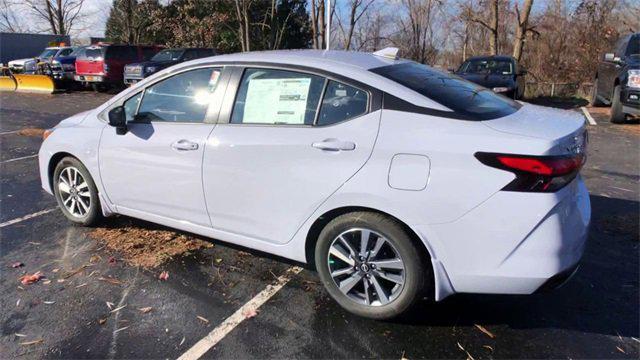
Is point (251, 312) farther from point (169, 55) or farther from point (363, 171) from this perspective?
point (169, 55)

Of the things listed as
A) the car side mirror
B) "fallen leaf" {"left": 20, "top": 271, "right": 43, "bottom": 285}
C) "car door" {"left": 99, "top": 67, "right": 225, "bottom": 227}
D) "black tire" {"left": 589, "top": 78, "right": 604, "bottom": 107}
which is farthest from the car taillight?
A: "black tire" {"left": 589, "top": 78, "right": 604, "bottom": 107}

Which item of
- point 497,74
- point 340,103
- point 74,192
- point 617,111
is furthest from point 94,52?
point 340,103

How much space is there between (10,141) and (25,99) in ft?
31.9

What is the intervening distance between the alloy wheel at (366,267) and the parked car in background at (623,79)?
9324 millimetres

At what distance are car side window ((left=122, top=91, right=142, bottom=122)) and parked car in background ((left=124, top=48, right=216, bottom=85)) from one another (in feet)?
Result: 47.1

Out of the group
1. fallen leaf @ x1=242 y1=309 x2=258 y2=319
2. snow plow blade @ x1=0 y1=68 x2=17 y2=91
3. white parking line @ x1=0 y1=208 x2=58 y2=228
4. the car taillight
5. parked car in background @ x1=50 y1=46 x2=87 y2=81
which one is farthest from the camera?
parked car in background @ x1=50 y1=46 x2=87 y2=81

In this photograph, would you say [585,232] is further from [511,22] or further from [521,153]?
[511,22]

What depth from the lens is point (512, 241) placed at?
8.71 ft

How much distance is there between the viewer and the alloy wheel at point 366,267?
300 cm

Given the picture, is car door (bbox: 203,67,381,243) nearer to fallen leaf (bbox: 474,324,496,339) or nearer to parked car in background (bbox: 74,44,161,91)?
fallen leaf (bbox: 474,324,496,339)

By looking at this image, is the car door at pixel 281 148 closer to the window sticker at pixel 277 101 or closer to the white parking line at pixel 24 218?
the window sticker at pixel 277 101

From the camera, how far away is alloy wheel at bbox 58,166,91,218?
4.60m

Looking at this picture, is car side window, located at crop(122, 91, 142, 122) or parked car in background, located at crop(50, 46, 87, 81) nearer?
car side window, located at crop(122, 91, 142, 122)

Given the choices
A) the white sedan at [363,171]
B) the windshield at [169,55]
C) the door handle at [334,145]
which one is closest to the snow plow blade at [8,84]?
the windshield at [169,55]
